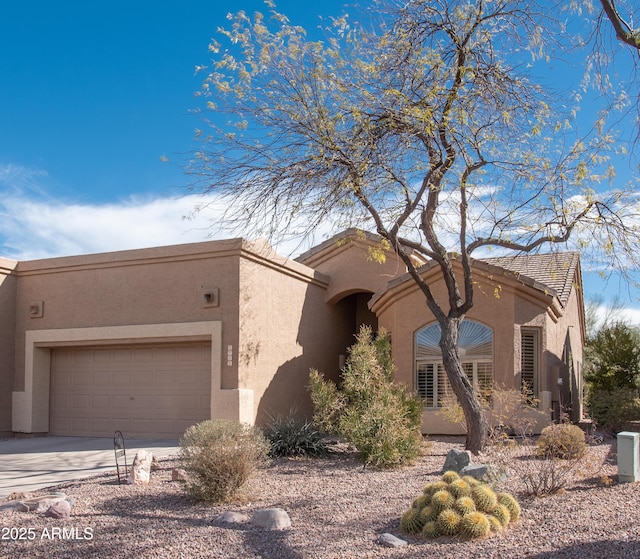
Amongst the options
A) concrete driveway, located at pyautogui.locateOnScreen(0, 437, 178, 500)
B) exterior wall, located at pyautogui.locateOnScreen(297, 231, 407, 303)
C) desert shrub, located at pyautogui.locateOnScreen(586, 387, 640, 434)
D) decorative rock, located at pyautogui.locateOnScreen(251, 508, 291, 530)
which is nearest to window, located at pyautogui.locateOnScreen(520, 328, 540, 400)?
desert shrub, located at pyautogui.locateOnScreen(586, 387, 640, 434)

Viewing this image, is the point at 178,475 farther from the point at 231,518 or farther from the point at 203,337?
the point at 203,337

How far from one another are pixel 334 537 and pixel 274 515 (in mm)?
774

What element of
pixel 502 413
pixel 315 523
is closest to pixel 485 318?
pixel 502 413

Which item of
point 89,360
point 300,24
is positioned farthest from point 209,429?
point 89,360

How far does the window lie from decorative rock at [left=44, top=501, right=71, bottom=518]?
426 inches

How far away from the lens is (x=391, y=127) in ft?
39.6

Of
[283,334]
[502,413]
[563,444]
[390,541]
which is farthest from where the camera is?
[283,334]

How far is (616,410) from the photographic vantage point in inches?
651

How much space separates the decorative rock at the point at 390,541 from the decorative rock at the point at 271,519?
1127mm

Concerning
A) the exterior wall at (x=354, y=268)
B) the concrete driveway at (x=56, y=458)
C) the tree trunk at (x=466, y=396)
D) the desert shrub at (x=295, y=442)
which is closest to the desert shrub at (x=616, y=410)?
the tree trunk at (x=466, y=396)

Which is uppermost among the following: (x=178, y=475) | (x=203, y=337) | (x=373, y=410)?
(x=203, y=337)

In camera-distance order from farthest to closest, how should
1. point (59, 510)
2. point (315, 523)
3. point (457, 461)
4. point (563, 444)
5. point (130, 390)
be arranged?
point (130, 390) < point (563, 444) < point (457, 461) < point (59, 510) < point (315, 523)

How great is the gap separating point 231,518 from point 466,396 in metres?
5.87

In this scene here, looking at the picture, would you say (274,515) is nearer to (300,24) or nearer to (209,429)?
(209,429)
